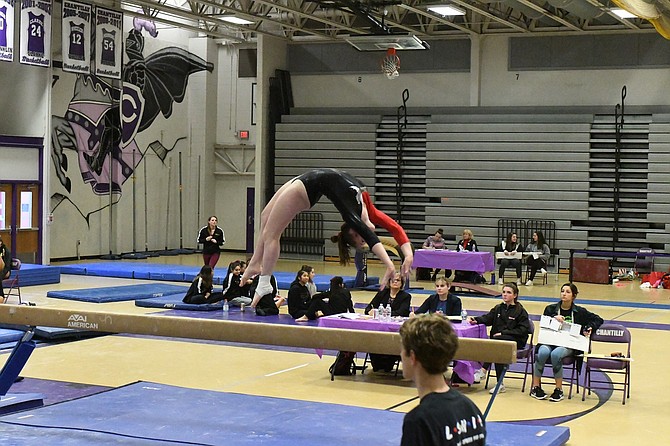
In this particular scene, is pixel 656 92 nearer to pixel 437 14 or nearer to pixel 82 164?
pixel 437 14

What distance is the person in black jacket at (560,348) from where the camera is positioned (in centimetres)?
953

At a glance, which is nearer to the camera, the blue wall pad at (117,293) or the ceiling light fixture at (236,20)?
the blue wall pad at (117,293)

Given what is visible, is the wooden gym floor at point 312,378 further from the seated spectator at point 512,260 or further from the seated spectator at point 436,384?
the seated spectator at point 512,260

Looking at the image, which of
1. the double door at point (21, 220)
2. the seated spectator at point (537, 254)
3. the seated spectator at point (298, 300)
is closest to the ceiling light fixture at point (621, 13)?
the seated spectator at point (537, 254)

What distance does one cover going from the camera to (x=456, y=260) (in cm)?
1936

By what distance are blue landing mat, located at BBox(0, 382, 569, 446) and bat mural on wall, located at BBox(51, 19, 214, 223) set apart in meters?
15.6

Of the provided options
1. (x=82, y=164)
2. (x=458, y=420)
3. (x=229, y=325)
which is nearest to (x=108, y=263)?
(x=82, y=164)

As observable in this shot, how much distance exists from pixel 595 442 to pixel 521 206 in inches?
627

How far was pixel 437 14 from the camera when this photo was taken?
22922 mm

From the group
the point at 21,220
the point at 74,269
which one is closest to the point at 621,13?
the point at 74,269

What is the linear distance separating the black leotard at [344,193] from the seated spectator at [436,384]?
2541 mm

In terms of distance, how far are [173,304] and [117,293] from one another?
1.82 m

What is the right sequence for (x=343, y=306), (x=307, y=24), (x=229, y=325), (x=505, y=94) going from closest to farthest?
1. (x=229, y=325)
2. (x=343, y=306)
3. (x=505, y=94)
4. (x=307, y=24)

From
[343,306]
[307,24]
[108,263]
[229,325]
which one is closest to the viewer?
[229,325]
